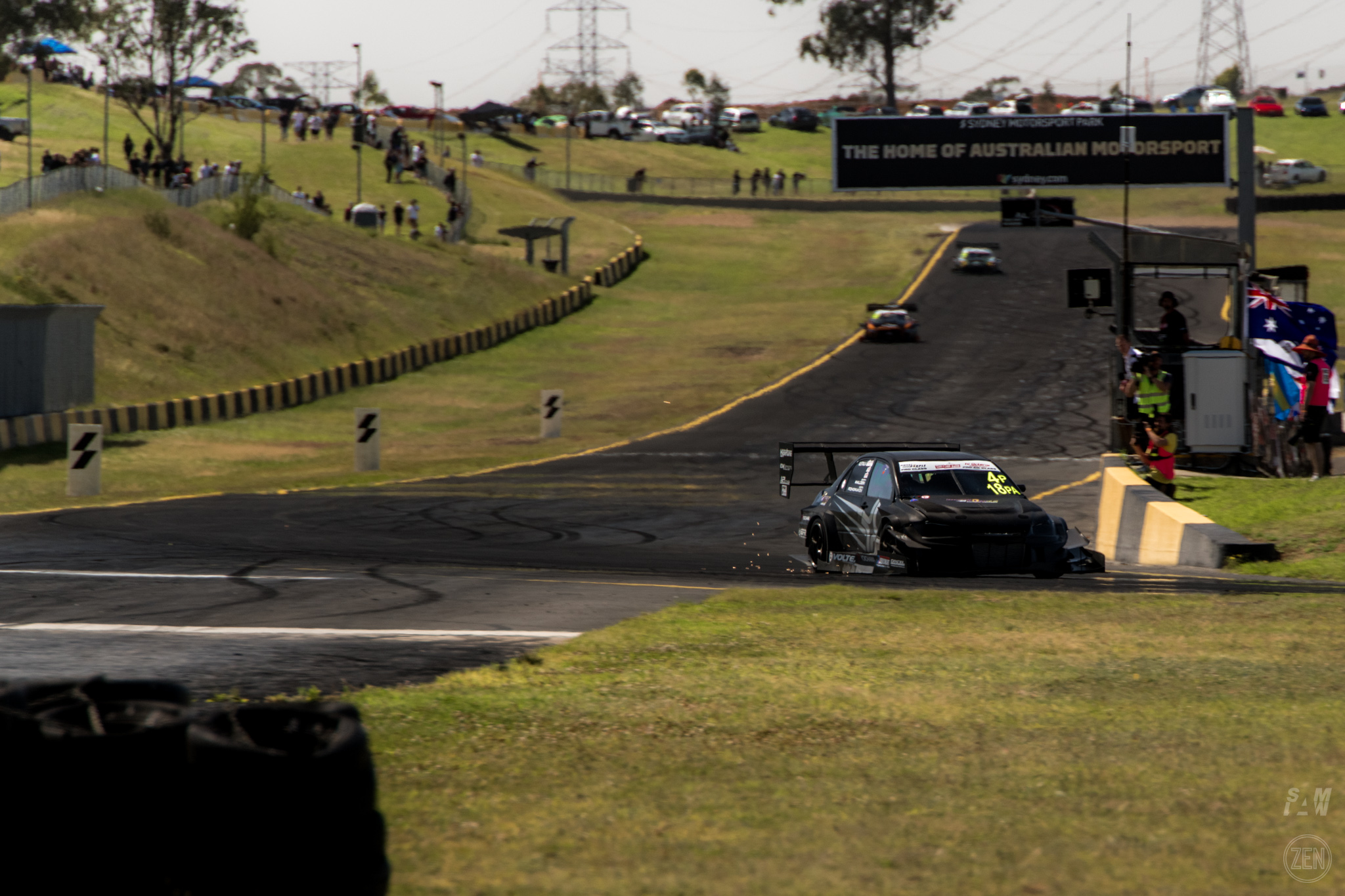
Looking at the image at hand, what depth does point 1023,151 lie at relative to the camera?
40938mm

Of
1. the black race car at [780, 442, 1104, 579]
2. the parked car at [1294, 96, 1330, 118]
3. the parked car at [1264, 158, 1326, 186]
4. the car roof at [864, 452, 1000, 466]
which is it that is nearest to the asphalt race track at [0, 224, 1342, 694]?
the black race car at [780, 442, 1104, 579]

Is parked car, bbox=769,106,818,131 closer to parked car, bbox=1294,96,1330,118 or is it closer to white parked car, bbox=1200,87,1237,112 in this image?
white parked car, bbox=1200,87,1237,112

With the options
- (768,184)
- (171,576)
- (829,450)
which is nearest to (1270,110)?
(768,184)

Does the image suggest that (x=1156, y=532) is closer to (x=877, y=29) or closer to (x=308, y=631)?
(x=308, y=631)

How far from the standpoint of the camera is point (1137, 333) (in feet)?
66.9

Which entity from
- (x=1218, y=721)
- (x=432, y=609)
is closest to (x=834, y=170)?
(x=432, y=609)

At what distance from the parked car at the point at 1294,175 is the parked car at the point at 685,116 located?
5030 centimetres

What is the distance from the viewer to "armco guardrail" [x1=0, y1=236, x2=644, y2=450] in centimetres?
2656

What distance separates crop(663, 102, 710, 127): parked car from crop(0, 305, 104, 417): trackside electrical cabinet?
93.6 m

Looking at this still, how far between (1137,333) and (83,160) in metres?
43.3

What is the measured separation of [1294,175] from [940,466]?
8471cm

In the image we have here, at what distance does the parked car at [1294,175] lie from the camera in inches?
3435

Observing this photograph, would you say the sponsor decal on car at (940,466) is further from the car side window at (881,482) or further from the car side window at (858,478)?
the car side window at (858,478)

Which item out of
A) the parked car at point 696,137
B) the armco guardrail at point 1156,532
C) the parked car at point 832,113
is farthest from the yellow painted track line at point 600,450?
the parked car at point 832,113
